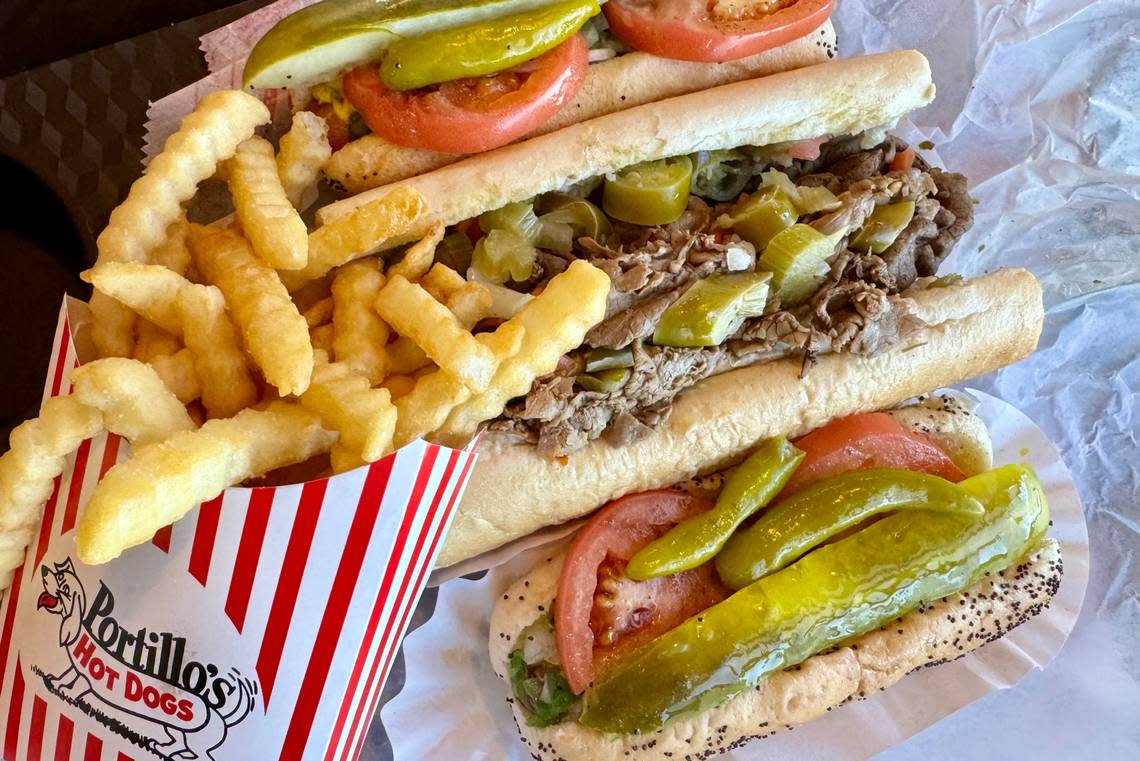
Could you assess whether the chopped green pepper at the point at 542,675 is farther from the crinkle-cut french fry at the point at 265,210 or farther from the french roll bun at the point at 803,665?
the crinkle-cut french fry at the point at 265,210

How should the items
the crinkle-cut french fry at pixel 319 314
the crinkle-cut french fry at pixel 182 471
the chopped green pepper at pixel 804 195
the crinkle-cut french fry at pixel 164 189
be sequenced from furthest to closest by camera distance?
the chopped green pepper at pixel 804 195, the crinkle-cut french fry at pixel 319 314, the crinkle-cut french fry at pixel 164 189, the crinkle-cut french fry at pixel 182 471

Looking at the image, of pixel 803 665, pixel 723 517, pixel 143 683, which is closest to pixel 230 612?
pixel 143 683

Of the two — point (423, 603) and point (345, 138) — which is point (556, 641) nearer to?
point (423, 603)

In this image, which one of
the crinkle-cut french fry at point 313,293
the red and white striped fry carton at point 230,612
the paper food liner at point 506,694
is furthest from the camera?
the paper food liner at point 506,694

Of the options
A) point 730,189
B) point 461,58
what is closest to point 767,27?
point 730,189

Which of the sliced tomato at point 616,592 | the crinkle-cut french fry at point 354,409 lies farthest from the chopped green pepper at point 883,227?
the crinkle-cut french fry at point 354,409

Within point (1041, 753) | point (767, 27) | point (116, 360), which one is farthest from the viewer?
point (1041, 753)

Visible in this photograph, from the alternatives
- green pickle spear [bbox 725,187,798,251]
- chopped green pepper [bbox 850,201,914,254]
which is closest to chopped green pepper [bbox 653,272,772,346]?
green pickle spear [bbox 725,187,798,251]
